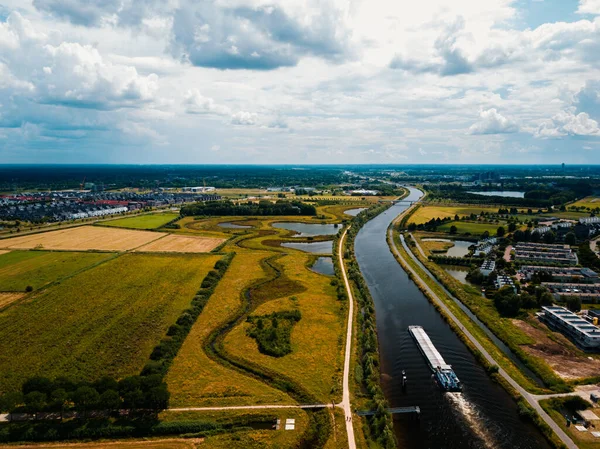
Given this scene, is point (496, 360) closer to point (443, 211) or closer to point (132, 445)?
point (132, 445)

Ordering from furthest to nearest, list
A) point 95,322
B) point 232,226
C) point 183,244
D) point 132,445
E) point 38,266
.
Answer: point 232,226
point 183,244
point 38,266
point 95,322
point 132,445

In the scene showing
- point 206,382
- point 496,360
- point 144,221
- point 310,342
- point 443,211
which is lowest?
point 496,360

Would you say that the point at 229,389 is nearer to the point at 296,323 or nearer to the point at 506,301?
the point at 296,323

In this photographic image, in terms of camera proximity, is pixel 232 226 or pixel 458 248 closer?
pixel 458 248

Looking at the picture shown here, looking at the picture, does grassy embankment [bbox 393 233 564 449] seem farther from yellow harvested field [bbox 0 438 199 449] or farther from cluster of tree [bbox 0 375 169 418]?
cluster of tree [bbox 0 375 169 418]

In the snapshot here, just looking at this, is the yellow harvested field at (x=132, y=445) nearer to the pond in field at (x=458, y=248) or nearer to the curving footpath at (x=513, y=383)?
the curving footpath at (x=513, y=383)

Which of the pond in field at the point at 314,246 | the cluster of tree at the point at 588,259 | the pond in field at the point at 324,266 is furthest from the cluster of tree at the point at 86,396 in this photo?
the cluster of tree at the point at 588,259

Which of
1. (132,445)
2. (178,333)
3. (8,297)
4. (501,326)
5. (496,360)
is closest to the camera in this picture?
(132,445)

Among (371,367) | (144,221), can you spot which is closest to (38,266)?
(144,221)
